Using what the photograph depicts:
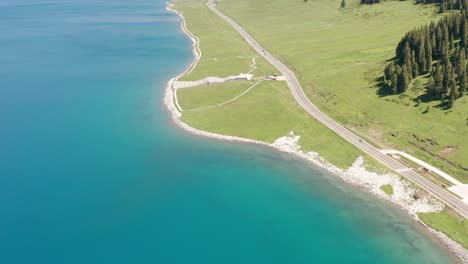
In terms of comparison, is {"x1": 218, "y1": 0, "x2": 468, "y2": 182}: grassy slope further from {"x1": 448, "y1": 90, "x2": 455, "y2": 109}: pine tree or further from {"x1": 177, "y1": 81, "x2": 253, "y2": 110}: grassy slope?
{"x1": 177, "y1": 81, "x2": 253, "y2": 110}: grassy slope

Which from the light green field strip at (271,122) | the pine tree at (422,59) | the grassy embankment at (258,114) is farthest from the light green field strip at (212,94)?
the pine tree at (422,59)

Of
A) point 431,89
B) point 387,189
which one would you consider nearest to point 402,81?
point 431,89

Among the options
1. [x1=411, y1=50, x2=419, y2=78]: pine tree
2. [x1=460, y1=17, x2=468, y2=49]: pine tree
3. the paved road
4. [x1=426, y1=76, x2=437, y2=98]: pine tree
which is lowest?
the paved road

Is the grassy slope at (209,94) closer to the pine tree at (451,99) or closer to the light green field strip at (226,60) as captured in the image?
the light green field strip at (226,60)

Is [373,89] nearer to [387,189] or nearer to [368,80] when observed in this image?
[368,80]

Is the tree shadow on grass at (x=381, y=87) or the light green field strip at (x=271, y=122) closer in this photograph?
the light green field strip at (x=271, y=122)

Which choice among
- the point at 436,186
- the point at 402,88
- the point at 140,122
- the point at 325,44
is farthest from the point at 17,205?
the point at 325,44

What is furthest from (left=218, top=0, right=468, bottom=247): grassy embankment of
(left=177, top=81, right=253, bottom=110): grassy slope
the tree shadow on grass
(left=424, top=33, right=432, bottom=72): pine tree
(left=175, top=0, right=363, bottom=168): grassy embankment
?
(left=177, top=81, right=253, bottom=110): grassy slope
